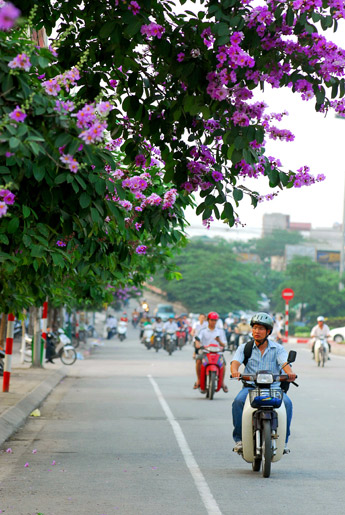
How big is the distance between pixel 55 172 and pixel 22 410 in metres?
10.4

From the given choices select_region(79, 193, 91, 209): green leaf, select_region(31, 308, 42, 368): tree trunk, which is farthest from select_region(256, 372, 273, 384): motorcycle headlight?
select_region(31, 308, 42, 368): tree trunk

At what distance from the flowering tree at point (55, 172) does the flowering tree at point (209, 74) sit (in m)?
0.39

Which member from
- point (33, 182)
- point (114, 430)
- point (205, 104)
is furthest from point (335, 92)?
point (114, 430)

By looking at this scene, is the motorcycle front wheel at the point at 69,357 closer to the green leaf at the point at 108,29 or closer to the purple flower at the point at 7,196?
the green leaf at the point at 108,29

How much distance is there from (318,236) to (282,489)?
17099cm

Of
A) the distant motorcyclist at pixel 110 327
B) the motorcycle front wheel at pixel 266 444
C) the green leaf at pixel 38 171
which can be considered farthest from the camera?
the distant motorcyclist at pixel 110 327

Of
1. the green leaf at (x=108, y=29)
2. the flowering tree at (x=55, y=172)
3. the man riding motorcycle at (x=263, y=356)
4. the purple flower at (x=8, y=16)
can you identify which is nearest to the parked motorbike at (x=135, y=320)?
the flowering tree at (x=55, y=172)

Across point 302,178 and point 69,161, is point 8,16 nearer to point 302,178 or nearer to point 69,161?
point 69,161

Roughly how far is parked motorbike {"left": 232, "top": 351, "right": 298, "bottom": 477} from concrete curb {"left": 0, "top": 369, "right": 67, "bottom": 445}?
12.9 ft

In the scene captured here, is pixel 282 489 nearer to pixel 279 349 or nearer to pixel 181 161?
pixel 279 349

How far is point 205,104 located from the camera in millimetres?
7582

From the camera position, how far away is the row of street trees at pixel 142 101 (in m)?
6.35

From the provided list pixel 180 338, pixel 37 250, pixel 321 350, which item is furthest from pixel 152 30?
pixel 180 338

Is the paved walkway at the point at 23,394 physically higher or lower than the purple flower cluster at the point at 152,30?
lower
